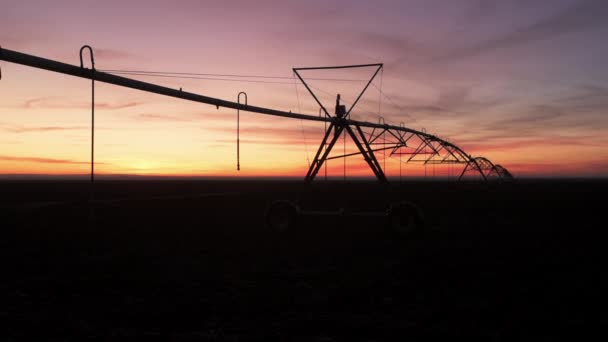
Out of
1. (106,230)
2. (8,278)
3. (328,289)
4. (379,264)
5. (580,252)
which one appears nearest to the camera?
(328,289)

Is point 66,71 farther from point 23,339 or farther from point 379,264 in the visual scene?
point 379,264

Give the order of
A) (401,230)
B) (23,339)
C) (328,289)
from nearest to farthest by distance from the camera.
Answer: (23,339)
(328,289)
(401,230)

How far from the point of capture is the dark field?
7750 mm

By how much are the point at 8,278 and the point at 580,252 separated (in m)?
15.7

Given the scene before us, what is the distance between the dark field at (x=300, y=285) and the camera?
7750 mm

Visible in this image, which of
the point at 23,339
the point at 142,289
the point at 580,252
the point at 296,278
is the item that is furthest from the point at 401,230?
the point at 23,339

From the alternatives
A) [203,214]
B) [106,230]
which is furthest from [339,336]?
[203,214]

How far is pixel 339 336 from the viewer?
732 centimetres

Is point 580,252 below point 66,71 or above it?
below

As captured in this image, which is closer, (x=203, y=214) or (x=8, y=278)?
(x=8, y=278)

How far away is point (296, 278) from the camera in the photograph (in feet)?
37.1

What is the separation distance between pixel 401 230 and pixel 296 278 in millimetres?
7437

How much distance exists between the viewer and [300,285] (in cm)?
1059

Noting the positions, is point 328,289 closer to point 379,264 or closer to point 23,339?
point 379,264
